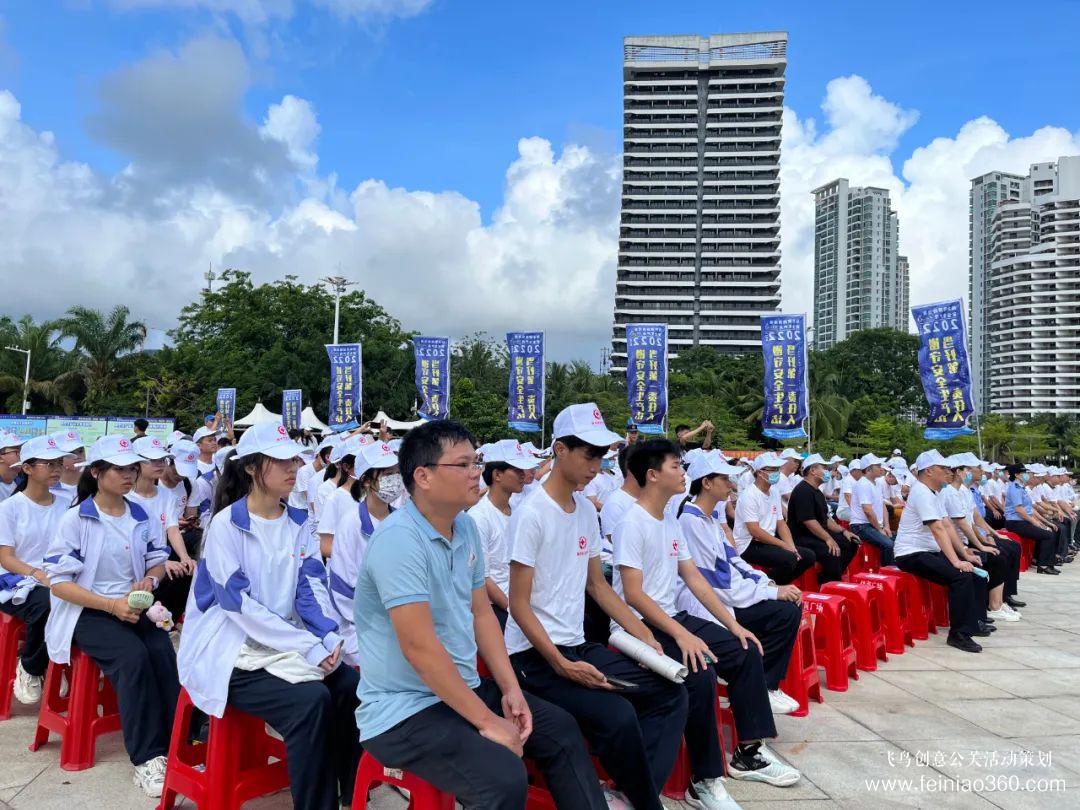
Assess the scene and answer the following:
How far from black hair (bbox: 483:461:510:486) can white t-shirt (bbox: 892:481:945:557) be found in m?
3.62

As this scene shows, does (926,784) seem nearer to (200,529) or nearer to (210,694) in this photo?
(210,694)

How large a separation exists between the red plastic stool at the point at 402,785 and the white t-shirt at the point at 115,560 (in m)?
1.64

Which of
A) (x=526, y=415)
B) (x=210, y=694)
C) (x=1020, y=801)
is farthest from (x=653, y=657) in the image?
(x=526, y=415)

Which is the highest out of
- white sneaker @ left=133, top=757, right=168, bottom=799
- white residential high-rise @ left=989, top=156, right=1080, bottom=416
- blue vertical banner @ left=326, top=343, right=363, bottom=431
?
white residential high-rise @ left=989, top=156, right=1080, bottom=416

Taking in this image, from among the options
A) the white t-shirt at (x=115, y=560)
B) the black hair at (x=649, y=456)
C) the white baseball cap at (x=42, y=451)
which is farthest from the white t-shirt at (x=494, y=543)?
the white baseball cap at (x=42, y=451)

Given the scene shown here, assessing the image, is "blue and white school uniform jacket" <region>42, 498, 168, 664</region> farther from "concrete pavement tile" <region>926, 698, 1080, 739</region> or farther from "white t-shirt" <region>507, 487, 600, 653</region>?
"concrete pavement tile" <region>926, 698, 1080, 739</region>

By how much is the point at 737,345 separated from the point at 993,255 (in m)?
34.9

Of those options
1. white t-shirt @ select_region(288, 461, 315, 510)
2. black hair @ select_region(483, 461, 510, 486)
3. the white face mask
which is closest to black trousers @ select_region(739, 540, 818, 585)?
black hair @ select_region(483, 461, 510, 486)

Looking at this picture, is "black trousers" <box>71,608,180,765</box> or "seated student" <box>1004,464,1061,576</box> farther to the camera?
"seated student" <box>1004,464,1061,576</box>

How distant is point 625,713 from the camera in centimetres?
253

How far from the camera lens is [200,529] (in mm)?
5750

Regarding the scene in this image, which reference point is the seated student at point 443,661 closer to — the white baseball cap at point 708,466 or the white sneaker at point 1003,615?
the white baseball cap at point 708,466

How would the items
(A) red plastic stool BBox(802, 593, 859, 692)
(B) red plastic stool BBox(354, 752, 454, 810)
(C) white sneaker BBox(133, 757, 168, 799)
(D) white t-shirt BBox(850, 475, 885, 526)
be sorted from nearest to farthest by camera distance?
1. (B) red plastic stool BBox(354, 752, 454, 810)
2. (C) white sneaker BBox(133, 757, 168, 799)
3. (A) red plastic stool BBox(802, 593, 859, 692)
4. (D) white t-shirt BBox(850, 475, 885, 526)

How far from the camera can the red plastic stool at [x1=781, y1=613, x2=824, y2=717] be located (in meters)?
4.21
